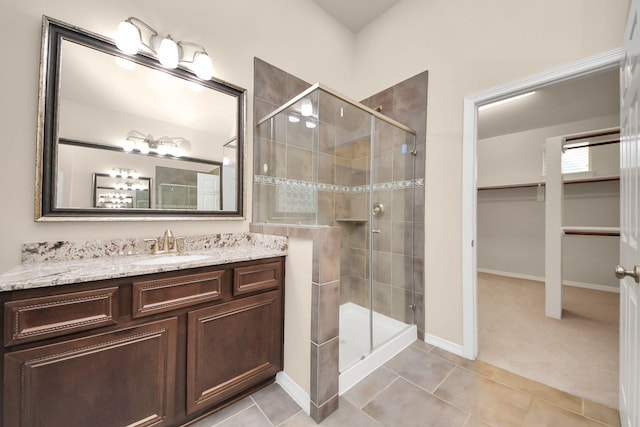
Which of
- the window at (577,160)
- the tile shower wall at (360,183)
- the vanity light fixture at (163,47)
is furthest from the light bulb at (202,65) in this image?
the window at (577,160)

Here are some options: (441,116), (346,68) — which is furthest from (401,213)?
(346,68)

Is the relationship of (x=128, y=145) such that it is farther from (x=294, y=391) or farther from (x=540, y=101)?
(x=540, y=101)

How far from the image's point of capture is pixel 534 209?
406 cm

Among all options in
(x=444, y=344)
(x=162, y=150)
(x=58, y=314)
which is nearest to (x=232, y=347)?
(x=58, y=314)

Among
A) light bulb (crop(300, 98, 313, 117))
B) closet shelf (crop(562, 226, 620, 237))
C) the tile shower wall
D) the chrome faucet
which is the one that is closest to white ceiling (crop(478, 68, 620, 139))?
closet shelf (crop(562, 226, 620, 237))

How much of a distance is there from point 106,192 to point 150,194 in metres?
0.21

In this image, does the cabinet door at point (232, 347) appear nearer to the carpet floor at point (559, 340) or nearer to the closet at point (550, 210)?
the carpet floor at point (559, 340)

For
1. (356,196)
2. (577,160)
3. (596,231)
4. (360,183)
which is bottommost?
(596,231)

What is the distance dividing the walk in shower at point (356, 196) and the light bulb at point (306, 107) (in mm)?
11

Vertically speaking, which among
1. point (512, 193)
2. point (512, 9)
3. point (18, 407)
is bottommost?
point (18, 407)

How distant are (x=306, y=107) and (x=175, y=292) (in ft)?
4.75

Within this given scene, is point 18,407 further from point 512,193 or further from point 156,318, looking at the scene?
point 512,193

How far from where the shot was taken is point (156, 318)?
1108mm

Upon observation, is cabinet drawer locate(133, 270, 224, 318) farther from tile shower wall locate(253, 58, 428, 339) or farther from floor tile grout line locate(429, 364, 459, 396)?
floor tile grout line locate(429, 364, 459, 396)
